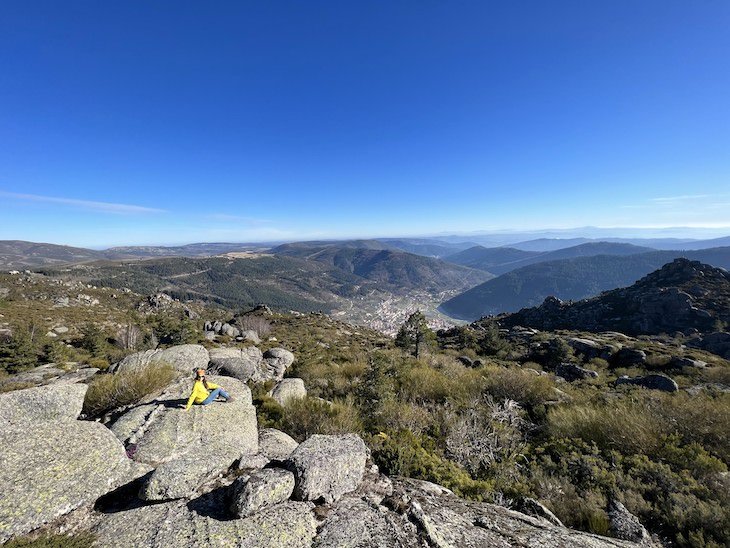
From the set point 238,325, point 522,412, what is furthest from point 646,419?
point 238,325

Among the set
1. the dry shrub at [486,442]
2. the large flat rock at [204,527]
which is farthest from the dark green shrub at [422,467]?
the large flat rock at [204,527]

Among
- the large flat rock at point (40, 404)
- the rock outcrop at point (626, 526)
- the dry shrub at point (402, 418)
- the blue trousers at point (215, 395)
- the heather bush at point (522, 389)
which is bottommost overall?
the heather bush at point (522, 389)

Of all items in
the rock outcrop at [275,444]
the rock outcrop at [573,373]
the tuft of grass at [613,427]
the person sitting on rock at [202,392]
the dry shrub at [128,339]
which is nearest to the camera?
the rock outcrop at [275,444]

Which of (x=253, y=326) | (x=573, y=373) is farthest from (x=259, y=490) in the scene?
(x=253, y=326)

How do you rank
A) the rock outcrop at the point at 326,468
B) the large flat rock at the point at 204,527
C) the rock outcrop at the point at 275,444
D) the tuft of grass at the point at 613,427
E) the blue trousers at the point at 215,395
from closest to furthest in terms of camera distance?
the large flat rock at the point at 204,527, the rock outcrop at the point at 326,468, the rock outcrop at the point at 275,444, the tuft of grass at the point at 613,427, the blue trousers at the point at 215,395

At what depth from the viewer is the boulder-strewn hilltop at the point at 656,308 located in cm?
4791

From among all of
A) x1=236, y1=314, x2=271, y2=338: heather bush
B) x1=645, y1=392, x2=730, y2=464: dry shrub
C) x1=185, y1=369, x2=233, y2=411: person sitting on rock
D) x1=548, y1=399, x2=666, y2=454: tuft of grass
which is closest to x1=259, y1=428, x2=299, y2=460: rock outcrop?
x1=185, y1=369, x2=233, y2=411: person sitting on rock

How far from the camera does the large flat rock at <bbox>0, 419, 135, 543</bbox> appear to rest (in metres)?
3.85

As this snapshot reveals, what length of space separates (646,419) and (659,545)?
3982 millimetres

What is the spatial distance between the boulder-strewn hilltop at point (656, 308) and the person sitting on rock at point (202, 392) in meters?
63.1

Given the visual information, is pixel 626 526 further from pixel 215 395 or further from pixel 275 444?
pixel 215 395

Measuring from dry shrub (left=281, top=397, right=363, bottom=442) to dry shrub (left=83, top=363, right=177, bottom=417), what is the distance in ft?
12.8

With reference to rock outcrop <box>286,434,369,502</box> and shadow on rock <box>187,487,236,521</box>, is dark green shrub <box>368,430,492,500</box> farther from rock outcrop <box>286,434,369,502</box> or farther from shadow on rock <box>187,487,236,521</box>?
shadow on rock <box>187,487,236,521</box>

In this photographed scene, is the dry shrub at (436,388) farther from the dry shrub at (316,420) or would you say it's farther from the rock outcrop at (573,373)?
the rock outcrop at (573,373)
